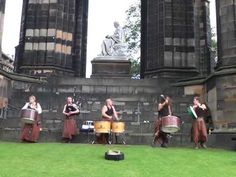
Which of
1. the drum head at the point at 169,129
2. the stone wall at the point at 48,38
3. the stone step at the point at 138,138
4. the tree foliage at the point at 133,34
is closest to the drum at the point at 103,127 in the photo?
the stone step at the point at 138,138

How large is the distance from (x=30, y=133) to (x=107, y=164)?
16.3 feet

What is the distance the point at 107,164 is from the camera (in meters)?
7.53

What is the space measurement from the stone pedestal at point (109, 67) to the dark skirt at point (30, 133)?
899 centimetres

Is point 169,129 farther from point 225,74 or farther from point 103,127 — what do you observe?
point 225,74

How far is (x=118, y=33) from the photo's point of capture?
21938 mm

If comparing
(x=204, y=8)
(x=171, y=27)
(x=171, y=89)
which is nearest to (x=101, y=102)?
(x=171, y=89)

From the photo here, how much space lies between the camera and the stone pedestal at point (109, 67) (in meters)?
20.8

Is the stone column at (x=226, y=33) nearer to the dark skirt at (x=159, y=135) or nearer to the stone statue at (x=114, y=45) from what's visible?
the dark skirt at (x=159, y=135)

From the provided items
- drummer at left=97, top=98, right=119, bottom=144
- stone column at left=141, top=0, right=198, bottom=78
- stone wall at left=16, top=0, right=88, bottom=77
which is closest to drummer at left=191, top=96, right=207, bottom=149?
drummer at left=97, top=98, right=119, bottom=144

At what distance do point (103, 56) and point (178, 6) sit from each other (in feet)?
14.8

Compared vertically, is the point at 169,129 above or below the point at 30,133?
above

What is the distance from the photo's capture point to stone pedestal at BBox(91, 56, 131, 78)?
2078 centimetres

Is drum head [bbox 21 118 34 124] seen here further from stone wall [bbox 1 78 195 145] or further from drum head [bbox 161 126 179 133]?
drum head [bbox 161 126 179 133]

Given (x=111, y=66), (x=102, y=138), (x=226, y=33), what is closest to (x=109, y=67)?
(x=111, y=66)
